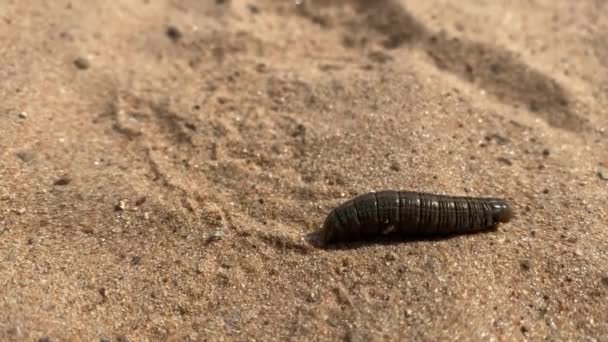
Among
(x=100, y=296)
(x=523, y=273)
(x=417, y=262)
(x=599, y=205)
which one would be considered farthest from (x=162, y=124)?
(x=599, y=205)

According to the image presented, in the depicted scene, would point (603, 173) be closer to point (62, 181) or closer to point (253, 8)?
point (253, 8)

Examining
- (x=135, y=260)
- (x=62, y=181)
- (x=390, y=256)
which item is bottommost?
(x=135, y=260)

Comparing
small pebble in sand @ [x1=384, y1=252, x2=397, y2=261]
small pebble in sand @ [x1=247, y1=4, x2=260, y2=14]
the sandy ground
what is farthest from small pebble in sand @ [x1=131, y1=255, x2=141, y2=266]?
small pebble in sand @ [x1=247, y1=4, x2=260, y2=14]

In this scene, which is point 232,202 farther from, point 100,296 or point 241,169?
point 100,296

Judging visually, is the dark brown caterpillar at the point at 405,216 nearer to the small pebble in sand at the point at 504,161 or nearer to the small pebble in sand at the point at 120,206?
the small pebble in sand at the point at 504,161

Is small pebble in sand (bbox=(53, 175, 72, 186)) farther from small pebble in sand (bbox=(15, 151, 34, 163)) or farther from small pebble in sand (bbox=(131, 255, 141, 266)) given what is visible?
small pebble in sand (bbox=(131, 255, 141, 266))

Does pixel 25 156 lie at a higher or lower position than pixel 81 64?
lower

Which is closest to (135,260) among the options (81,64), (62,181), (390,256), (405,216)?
(62,181)
